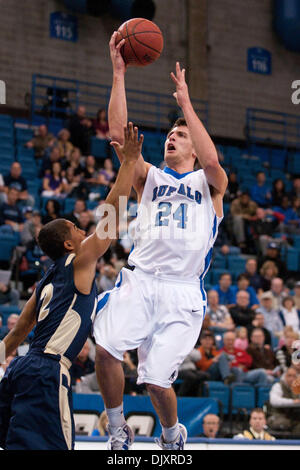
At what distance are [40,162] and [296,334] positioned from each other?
21.0ft

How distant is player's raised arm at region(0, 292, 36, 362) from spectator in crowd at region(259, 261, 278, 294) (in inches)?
351

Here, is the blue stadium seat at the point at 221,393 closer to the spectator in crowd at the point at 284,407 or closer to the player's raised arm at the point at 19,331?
the spectator in crowd at the point at 284,407

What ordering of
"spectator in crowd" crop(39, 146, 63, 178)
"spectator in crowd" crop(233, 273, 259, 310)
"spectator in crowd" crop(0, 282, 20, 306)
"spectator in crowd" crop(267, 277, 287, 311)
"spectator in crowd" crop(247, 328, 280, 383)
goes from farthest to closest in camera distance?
"spectator in crowd" crop(39, 146, 63, 178)
"spectator in crowd" crop(267, 277, 287, 311)
"spectator in crowd" crop(233, 273, 259, 310)
"spectator in crowd" crop(247, 328, 280, 383)
"spectator in crowd" crop(0, 282, 20, 306)

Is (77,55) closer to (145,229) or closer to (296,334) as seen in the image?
(296,334)

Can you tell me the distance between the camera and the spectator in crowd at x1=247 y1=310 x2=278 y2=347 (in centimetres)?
1147

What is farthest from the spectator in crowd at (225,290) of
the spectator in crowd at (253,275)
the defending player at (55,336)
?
the defending player at (55,336)

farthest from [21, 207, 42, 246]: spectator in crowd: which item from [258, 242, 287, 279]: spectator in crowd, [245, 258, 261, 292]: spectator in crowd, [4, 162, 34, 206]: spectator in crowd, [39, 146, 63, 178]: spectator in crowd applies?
[258, 242, 287, 279]: spectator in crowd

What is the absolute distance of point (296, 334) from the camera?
450 inches

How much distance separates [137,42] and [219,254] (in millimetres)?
9153

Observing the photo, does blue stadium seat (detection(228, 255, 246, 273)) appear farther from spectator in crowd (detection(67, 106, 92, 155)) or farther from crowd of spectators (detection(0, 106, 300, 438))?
spectator in crowd (detection(67, 106, 92, 155))

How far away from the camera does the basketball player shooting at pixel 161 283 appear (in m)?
5.16

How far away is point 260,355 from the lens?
433 inches

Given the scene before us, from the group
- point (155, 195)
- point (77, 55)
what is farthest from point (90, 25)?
point (155, 195)

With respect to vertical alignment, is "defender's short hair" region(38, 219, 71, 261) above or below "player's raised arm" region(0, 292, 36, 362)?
above
